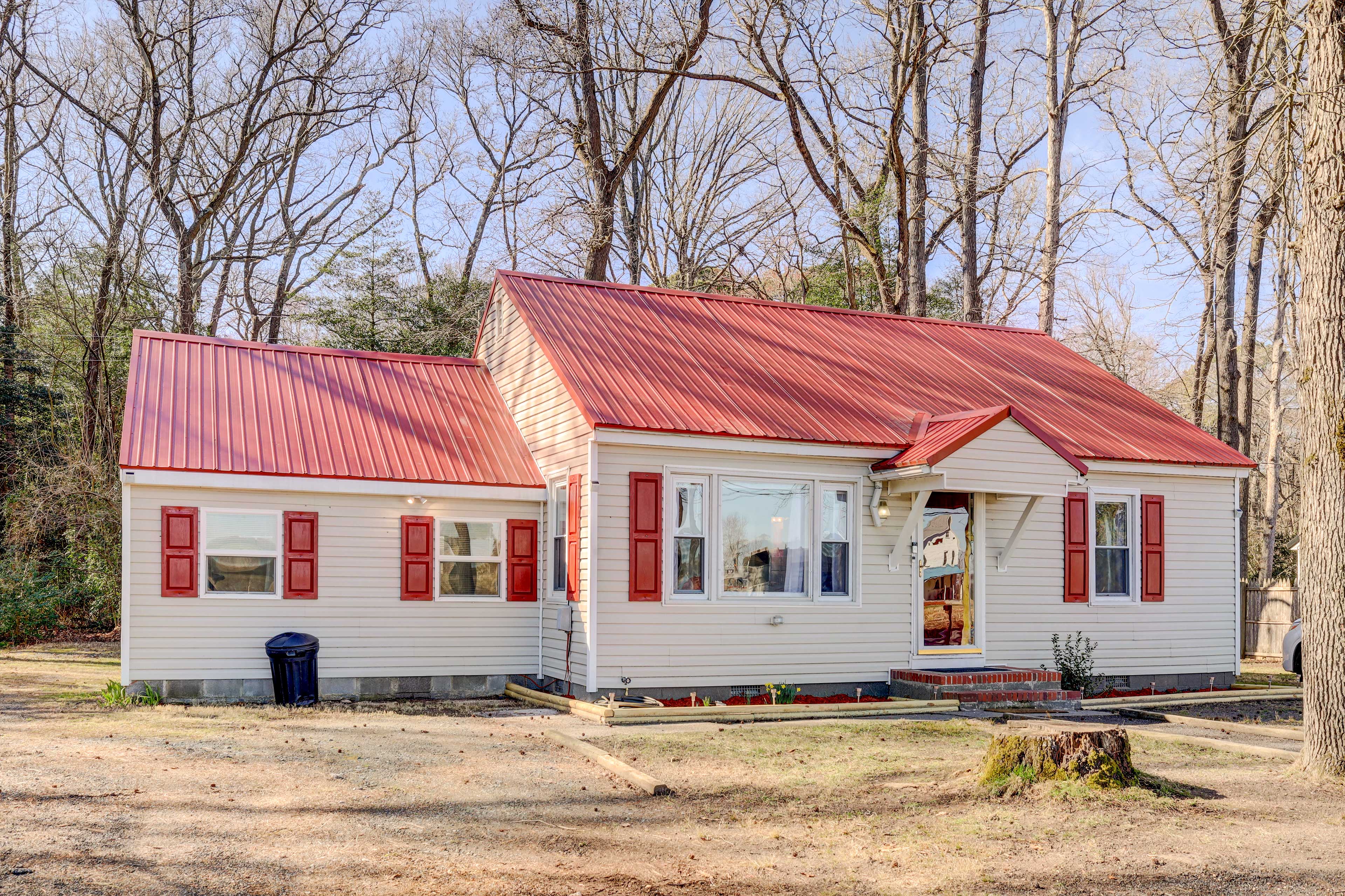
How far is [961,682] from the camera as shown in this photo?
13.7 m

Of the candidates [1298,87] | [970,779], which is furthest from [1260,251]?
[970,779]

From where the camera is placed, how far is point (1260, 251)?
82.6 ft

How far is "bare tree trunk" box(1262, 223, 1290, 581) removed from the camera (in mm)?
27172

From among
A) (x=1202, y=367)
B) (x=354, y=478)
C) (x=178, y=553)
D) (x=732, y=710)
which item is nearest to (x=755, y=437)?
(x=732, y=710)

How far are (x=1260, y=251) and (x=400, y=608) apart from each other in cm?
2112

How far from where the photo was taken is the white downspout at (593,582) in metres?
12.6

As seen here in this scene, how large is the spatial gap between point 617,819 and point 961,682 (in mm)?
7399

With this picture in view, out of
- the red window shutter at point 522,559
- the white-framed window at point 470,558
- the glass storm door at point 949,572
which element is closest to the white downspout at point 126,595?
the white-framed window at point 470,558

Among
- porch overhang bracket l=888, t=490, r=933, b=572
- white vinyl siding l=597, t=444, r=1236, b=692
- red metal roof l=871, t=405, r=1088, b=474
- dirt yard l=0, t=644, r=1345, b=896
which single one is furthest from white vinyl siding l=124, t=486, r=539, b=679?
red metal roof l=871, t=405, r=1088, b=474

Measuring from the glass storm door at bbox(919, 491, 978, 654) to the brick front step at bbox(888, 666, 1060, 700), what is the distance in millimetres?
544

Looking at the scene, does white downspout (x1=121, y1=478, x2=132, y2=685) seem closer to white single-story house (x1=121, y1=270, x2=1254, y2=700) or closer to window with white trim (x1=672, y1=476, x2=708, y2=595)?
white single-story house (x1=121, y1=270, x2=1254, y2=700)

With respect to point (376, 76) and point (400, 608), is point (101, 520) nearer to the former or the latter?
point (400, 608)

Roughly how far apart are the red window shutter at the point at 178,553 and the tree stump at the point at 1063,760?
9.18 m

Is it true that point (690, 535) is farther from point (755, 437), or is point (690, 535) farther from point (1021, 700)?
point (1021, 700)
